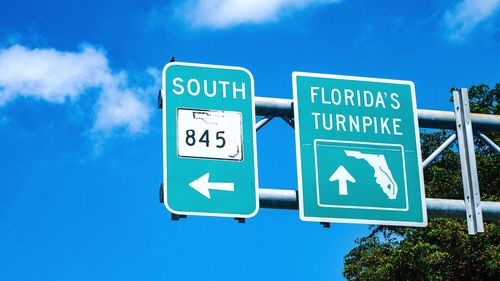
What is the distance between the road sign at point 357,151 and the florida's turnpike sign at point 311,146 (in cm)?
1

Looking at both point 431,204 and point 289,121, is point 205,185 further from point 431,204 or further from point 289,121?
point 431,204

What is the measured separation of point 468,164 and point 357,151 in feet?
4.86

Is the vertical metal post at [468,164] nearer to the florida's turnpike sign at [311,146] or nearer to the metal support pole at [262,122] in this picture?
the florida's turnpike sign at [311,146]

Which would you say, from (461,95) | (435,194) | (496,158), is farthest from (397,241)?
(461,95)

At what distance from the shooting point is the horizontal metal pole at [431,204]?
11500 millimetres

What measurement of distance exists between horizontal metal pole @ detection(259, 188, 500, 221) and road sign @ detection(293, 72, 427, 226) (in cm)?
12

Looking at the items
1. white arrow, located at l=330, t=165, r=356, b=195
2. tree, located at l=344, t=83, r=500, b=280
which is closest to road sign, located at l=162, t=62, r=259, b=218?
white arrow, located at l=330, t=165, r=356, b=195

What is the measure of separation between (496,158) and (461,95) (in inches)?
892

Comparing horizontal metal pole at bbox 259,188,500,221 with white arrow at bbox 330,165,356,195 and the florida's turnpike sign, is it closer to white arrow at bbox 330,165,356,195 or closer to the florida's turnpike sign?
the florida's turnpike sign

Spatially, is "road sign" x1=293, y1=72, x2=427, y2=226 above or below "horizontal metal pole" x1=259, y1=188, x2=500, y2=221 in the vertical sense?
above

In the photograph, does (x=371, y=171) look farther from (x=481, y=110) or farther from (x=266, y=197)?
(x=481, y=110)

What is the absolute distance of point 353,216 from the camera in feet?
39.0

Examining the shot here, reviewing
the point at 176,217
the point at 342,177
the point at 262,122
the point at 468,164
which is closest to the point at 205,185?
the point at 176,217

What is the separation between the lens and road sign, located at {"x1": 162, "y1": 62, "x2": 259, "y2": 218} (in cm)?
1134
